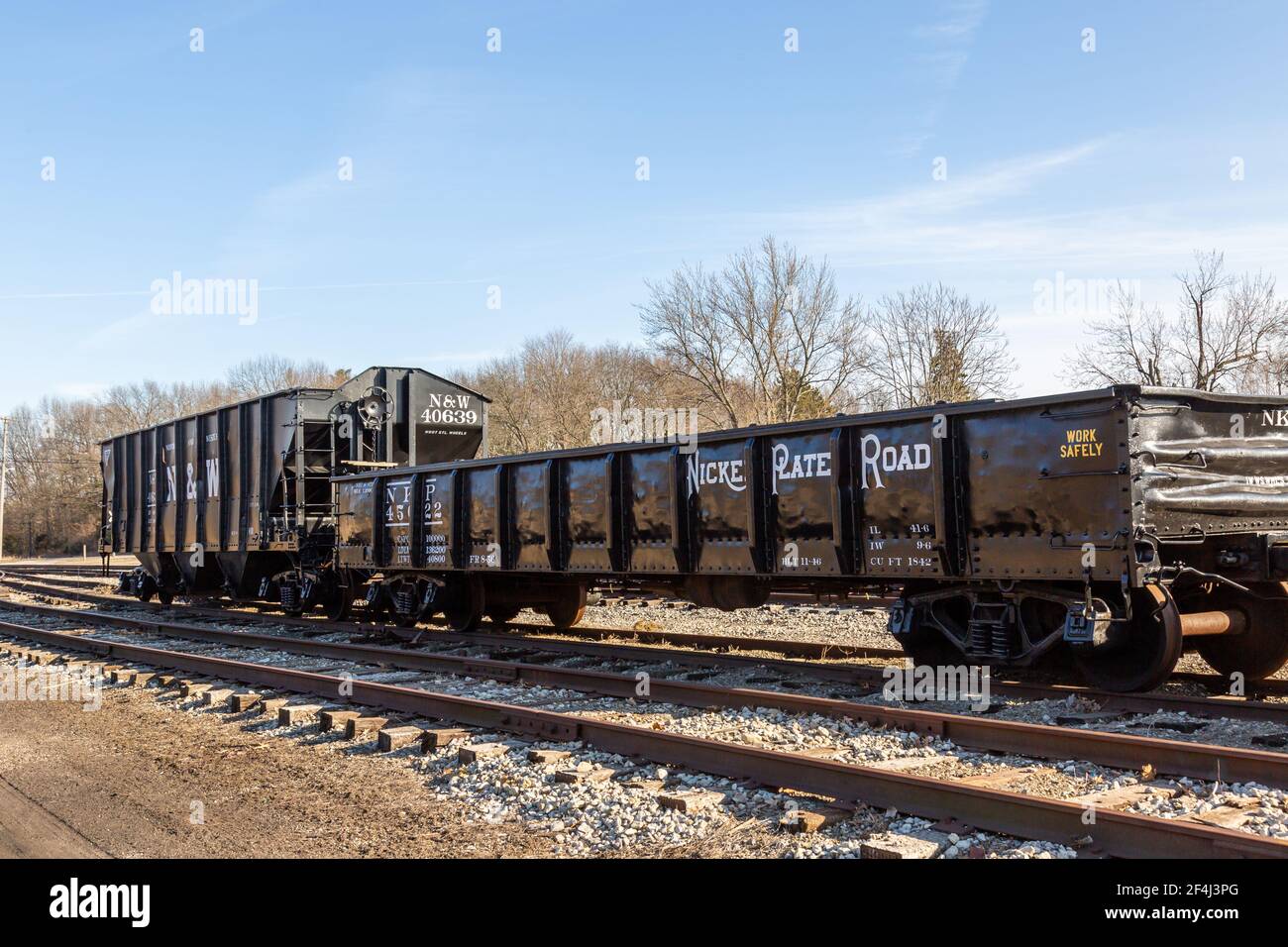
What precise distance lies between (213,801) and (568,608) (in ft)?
30.0

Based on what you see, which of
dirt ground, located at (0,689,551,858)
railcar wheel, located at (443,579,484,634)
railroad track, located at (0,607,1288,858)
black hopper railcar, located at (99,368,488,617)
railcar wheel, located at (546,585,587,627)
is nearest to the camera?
railroad track, located at (0,607,1288,858)

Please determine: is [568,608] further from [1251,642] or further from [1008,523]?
[1251,642]

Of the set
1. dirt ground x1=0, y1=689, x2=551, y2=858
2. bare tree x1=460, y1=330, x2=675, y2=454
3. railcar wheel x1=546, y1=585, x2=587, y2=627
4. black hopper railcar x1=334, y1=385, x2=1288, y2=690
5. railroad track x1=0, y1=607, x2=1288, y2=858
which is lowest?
dirt ground x1=0, y1=689, x2=551, y2=858

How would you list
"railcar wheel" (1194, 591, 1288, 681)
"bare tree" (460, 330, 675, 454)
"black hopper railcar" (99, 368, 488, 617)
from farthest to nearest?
1. "bare tree" (460, 330, 675, 454)
2. "black hopper railcar" (99, 368, 488, 617)
3. "railcar wheel" (1194, 591, 1288, 681)

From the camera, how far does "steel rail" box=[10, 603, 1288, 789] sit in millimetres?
6211

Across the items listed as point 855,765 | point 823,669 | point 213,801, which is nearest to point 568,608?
point 823,669

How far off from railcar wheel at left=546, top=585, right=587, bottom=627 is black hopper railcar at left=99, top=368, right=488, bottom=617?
14.3ft

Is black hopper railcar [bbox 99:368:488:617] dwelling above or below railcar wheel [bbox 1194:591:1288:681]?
above

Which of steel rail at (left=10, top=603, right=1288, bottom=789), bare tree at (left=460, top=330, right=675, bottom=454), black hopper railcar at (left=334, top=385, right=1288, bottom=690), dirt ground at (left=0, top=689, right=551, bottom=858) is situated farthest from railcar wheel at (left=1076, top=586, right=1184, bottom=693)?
bare tree at (left=460, top=330, right=675, bottom=454)

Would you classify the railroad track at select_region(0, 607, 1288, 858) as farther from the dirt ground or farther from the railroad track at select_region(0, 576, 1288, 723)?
the railroad track at select_region(0, 576, 1288, 723)
